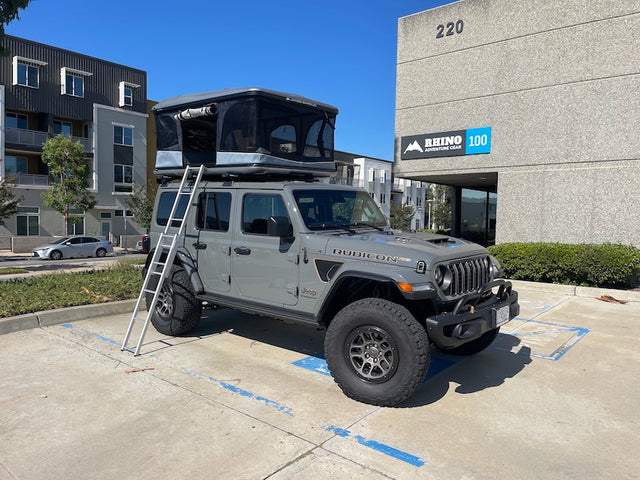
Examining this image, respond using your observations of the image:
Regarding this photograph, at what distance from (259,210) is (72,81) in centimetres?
3596

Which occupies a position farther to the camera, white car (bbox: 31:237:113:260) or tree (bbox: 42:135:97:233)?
tree (bbox: 42:135:97:233)

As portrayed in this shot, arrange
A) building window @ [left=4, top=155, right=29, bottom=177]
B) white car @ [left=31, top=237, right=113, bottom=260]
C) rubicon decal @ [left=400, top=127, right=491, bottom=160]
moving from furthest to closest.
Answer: building window @ [left=4, top=155, right=29, bottom=177], white car @ [left=31, top=237, right=113, bottom=260], rubicon decal @ [left=400, top=127, right=491, bottom=160]

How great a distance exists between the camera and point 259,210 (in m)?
5.46

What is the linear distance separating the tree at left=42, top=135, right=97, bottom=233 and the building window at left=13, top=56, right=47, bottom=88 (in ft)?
20.1

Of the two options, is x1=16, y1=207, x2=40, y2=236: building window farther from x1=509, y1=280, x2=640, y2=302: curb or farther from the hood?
the hood

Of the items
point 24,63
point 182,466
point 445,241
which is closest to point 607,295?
point 445,241

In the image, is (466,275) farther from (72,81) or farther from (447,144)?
(72,81)

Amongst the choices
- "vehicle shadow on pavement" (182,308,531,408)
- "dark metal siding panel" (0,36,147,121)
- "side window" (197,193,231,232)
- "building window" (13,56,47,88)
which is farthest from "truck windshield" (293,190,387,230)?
"building window" (13,56,47,88)

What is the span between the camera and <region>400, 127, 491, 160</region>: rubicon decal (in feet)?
45.0

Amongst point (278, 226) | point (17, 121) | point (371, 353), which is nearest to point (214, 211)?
point (278, 226)

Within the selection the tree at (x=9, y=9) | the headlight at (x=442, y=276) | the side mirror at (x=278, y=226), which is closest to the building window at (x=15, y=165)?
the tree at (x=9, y=9)

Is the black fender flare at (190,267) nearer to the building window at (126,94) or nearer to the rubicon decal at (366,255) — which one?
the rubicon decal at (366,255)

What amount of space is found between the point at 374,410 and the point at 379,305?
921 millimetres

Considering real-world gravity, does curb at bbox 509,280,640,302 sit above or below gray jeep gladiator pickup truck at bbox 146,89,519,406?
below
